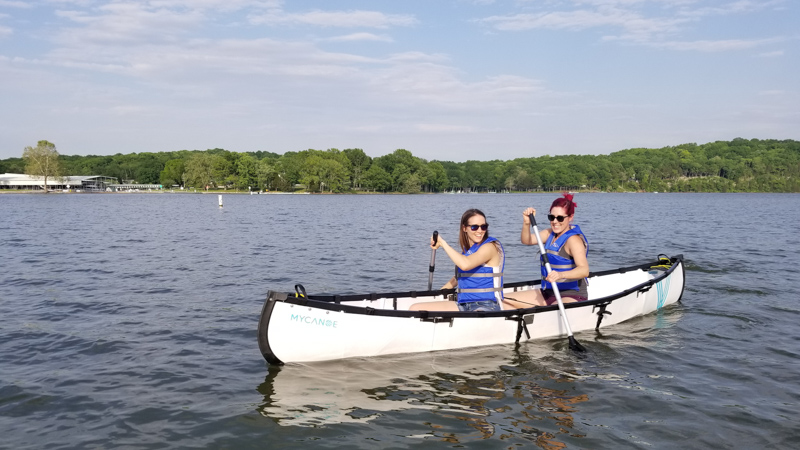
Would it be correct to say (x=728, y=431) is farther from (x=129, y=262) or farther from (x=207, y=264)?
(x=129, y=262)

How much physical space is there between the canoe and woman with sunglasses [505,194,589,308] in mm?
413

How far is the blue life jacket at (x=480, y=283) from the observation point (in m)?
9.35

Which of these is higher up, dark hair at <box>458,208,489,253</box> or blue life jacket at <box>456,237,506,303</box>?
dark hair at <box>458,208,489,253</box>

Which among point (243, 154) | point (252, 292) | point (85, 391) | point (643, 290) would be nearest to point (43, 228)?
point (252, 292)

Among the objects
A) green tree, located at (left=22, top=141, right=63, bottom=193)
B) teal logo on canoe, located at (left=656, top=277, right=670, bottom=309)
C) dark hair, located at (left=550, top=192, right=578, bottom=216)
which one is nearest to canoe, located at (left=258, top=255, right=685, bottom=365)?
teal logo on canoe, located at (left=656, top=277, right=670, bottom=309)

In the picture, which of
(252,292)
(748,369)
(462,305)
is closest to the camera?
(748,369)

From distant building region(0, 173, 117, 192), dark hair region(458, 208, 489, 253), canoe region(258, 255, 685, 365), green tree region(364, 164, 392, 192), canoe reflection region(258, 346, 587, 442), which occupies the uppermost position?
green tree region(364, 164, 392, 192)

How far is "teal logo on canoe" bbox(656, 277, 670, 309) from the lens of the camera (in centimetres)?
1283

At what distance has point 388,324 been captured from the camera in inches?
352

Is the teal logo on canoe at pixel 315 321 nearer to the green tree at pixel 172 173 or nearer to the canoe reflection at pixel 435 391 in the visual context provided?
the canoe reflection at pixel 435 391

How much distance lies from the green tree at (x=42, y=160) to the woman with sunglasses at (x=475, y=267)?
6265 inches

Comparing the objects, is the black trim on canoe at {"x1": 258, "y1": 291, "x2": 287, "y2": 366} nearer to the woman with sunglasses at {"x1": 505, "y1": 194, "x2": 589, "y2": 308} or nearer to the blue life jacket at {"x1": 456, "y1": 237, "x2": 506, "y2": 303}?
the blue life jacket at {"x1": 456, "y1": 237, "x2": 506, "y2": 303}

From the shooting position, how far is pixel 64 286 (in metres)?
15.7

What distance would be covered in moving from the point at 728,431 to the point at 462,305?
13.9ft
